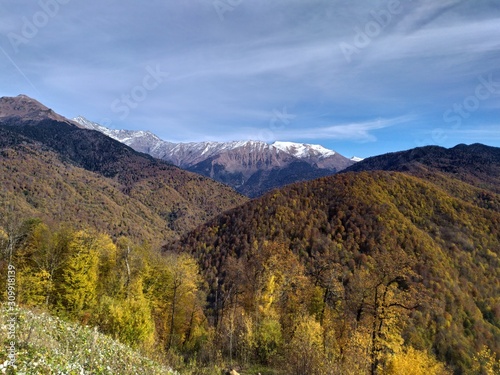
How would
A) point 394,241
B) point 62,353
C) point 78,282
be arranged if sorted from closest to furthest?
point 62,353, point 78,282, point 394,241

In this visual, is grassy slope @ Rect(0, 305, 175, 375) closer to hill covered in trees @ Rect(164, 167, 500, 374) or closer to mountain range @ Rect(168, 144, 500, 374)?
hill covered in trees @ Rect(164, 167, 500, 374)

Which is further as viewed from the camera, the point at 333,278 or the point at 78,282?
the point at 333,278

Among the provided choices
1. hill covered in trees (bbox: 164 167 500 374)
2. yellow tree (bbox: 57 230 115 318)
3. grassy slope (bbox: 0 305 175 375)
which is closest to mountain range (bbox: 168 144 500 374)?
hill covered in trees (bbox: 164 167 500 374)

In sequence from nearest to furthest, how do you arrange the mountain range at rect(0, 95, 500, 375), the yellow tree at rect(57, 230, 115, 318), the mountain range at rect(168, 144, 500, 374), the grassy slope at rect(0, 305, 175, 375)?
the grassy slope at rect(0, 305, 175, 375) → the mountain range at rect(0, 95, 500, 375) → the yellow tree at rect(57, 230, 115, 318) → the mountain range at rect(168, 144, 500, 374)

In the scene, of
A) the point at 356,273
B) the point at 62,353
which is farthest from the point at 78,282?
the point at 356,273

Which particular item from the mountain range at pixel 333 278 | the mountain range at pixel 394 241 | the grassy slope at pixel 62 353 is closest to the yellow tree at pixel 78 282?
the mountain range at pixel 333 278

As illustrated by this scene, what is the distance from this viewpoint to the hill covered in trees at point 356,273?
29234mm

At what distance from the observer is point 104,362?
12094mm

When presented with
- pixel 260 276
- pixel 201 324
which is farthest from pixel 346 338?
pixel 201 324

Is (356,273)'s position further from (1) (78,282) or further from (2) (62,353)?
(2) (62,353)

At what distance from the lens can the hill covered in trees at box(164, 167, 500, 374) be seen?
29234mm

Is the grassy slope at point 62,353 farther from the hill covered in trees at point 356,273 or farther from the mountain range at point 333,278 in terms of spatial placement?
the hill covered in trees at point 356,273

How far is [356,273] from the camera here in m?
62.2

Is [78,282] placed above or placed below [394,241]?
below
